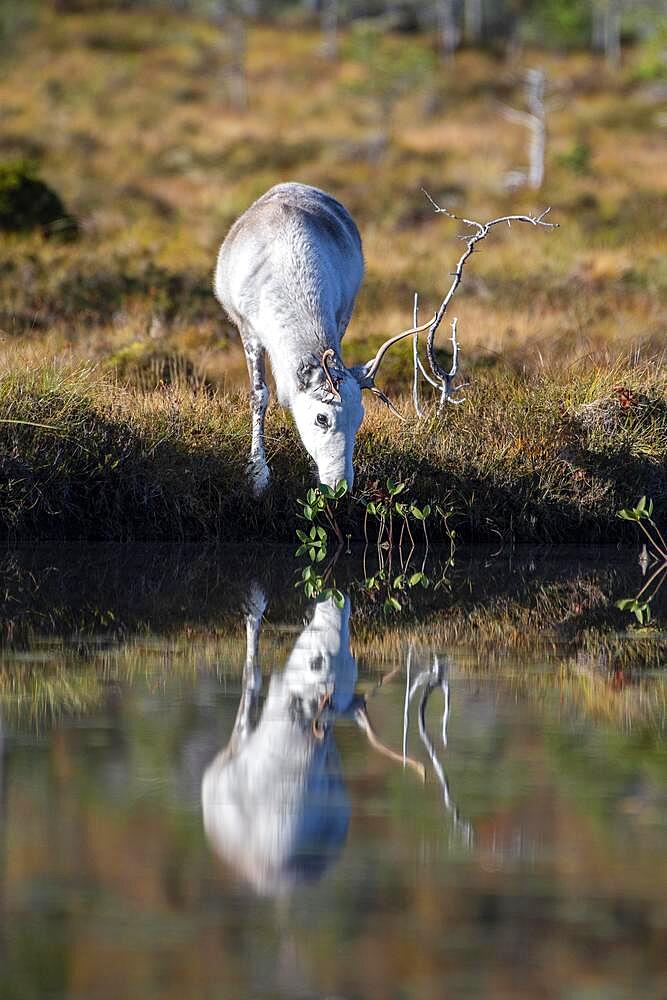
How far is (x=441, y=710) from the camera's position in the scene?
6.34 metres

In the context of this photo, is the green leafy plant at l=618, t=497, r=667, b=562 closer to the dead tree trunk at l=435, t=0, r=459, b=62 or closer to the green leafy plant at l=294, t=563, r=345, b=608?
the green leafy plant at l=294, t=563, r=345, b=608

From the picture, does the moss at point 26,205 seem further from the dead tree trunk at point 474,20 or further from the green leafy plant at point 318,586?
the dead tree trunk at point 474,20

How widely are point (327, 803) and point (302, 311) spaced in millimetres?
6117

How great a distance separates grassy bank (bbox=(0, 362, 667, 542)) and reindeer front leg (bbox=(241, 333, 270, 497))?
0.38 feet

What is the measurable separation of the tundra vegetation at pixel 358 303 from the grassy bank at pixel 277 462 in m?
0.02

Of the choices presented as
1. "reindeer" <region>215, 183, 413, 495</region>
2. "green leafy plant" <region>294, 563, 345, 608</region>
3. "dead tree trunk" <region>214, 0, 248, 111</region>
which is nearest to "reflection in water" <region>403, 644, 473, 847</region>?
"green leafy plant" <region>294, 563, 345, 608</region>

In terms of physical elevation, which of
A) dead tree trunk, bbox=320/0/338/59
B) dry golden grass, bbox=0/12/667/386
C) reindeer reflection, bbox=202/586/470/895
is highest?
reindeer reflection, bbox=202/586/470/895

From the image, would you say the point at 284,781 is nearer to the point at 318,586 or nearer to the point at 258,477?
the point at 318,586

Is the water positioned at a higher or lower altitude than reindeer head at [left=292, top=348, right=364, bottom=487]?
higher

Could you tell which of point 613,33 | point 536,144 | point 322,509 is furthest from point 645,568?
point 613,33

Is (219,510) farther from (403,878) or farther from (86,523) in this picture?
(403,878)

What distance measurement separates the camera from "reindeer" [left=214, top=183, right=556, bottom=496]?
9828 mm

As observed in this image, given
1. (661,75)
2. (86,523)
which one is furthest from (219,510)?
(661,75)

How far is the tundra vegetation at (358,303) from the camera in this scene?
11320 millimetres
